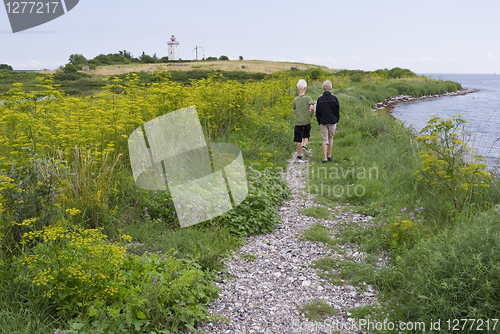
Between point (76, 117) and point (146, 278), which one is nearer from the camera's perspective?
point (146, 278)

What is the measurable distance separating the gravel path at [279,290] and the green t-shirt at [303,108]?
4197mm

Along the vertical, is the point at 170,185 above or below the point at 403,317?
above

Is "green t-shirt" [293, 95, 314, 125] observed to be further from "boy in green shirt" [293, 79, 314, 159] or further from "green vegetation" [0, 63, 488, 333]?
"green vegetation" [0, 63, 488, 333]

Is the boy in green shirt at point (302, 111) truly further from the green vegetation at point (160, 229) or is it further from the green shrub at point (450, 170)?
the green shrub at point (450, 170)

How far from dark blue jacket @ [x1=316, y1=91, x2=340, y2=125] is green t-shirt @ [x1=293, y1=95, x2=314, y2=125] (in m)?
0.42

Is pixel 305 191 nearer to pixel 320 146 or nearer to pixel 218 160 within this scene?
pixel 218 160

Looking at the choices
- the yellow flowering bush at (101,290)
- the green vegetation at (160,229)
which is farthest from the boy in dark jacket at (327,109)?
the yellow flowering bush at (101,290)

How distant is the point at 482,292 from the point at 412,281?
0.60 metres

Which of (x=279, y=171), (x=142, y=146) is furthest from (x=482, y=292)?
(x=279, y=171)

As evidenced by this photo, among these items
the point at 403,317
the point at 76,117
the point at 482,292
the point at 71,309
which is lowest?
the point at 403,317

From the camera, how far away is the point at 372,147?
31.0 ft

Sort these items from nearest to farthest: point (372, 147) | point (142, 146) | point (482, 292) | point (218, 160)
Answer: point (482, 292)
point (142, 146)
point (218, 160)
point (372, 147)

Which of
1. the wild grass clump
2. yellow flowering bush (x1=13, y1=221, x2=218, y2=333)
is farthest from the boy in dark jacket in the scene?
yellow flowering bush (x1=13, y1=221, x2=218, y2=333)

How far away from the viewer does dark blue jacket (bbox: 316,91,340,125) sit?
809 cm
